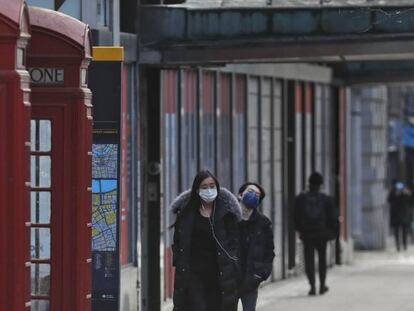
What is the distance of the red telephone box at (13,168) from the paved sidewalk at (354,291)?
9477 millimetres

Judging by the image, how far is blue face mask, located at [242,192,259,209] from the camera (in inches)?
492

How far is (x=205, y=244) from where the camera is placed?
1181 cm

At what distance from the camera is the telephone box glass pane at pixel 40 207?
10312mm

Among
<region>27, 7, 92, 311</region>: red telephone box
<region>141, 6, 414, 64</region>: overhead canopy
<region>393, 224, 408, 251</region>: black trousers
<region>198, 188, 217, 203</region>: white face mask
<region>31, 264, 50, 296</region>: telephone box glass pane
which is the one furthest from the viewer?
<region>393, 224, 408, 251</region>: black trousers

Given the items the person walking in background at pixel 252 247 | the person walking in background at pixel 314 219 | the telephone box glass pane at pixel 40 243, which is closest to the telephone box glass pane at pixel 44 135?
the telephone box glass pane at pixel 40 243

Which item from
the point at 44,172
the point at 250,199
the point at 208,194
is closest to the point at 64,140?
the point at 44,172

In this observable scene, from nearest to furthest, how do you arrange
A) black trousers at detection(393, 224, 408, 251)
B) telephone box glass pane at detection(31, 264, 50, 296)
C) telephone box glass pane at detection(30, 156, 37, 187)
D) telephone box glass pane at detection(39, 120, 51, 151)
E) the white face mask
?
telephone box glass pane at detection(39, 120, 51, 151), telephone box glass pane at detection(30, 156, 37, 187), telephone box glass pane at detection(31, 264, 50, 296), the white face mask, black trousers at detection(393, 224, 408, 251)

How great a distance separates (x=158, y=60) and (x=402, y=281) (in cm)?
813

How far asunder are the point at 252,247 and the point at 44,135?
3.02 meters

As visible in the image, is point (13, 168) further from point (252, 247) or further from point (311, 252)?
point (311, 252)

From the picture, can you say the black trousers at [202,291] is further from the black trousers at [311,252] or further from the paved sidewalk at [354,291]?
the black trousers at [311,252]

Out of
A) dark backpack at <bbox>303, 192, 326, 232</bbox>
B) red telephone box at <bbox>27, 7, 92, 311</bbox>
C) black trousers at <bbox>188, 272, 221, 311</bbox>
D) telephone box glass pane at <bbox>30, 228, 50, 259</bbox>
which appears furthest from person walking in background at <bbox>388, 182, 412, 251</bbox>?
red telephone box at <bbox>27, 7, 92, 311</bbox>

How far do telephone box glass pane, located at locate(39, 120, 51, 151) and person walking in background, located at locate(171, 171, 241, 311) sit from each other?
200 centimetres

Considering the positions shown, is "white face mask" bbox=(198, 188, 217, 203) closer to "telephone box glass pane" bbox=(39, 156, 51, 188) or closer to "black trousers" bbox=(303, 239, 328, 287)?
"telephone box glass pane" bbox=(39, 156, 51, 188)
